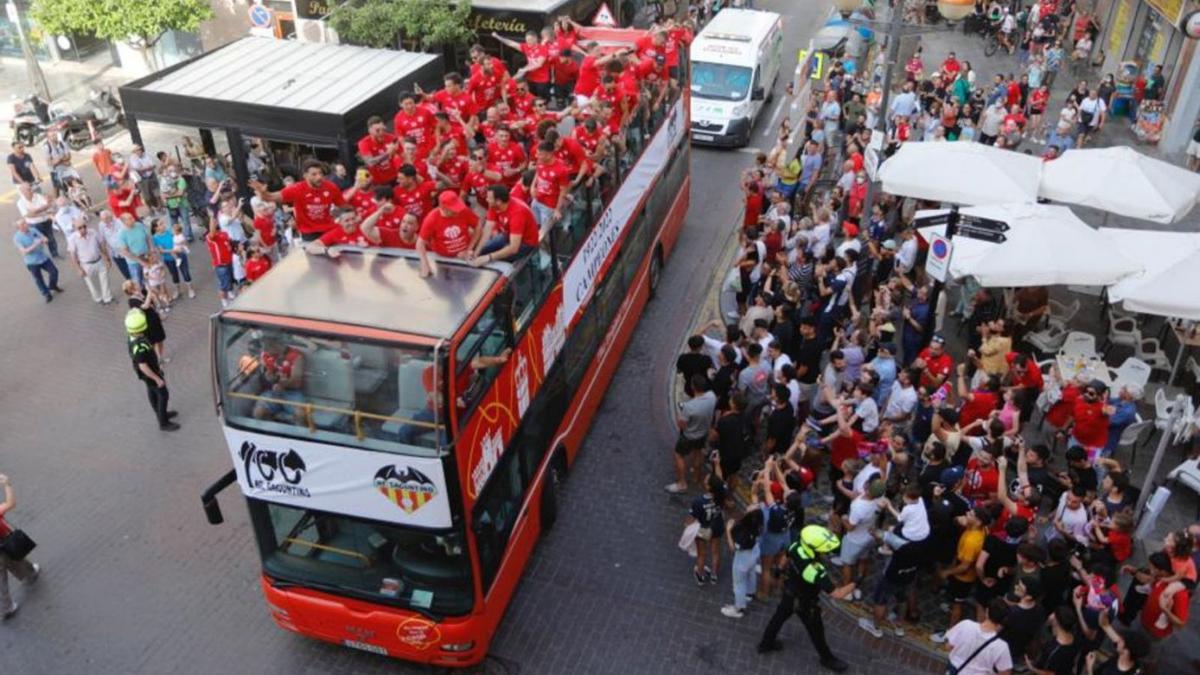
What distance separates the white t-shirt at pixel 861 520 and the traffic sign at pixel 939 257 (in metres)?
3.85

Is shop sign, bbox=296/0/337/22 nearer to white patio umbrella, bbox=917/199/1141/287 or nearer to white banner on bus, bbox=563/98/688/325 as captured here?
white banner on bus, bbox=563/98/688/325

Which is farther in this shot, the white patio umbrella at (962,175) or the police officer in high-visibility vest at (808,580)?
the white patio umbrella at (962,175)

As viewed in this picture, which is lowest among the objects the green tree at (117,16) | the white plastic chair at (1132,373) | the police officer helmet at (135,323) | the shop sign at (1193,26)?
the white plastic chair at (1132,373)

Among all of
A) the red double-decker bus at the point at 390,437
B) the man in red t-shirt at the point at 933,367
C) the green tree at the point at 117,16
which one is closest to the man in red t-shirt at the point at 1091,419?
the man in red t-shirt at the point at 933,367

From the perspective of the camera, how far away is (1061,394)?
11078 mm

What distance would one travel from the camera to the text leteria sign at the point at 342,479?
752 centimetres

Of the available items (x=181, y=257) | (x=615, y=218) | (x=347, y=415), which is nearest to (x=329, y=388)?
(x=347, y=415)

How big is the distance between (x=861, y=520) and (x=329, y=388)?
199 inches

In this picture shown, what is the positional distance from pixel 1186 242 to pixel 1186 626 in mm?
5229

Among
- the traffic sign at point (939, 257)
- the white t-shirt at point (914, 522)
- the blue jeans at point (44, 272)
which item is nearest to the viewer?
the white t-shirt at point (914, 522)

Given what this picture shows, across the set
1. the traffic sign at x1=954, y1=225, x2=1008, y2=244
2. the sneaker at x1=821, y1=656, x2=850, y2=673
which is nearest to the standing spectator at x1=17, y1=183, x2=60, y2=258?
the sneaker at x1=821, y1=656, x2=850, y2=673

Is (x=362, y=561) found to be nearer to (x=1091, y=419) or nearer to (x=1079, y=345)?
(x=1091, y=419)

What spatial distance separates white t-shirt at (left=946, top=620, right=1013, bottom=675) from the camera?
Result: 7.61 m

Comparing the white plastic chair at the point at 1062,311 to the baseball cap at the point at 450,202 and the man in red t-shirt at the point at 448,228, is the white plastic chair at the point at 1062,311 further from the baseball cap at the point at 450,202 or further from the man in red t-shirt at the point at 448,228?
the baseball cap at the point at 450,202
